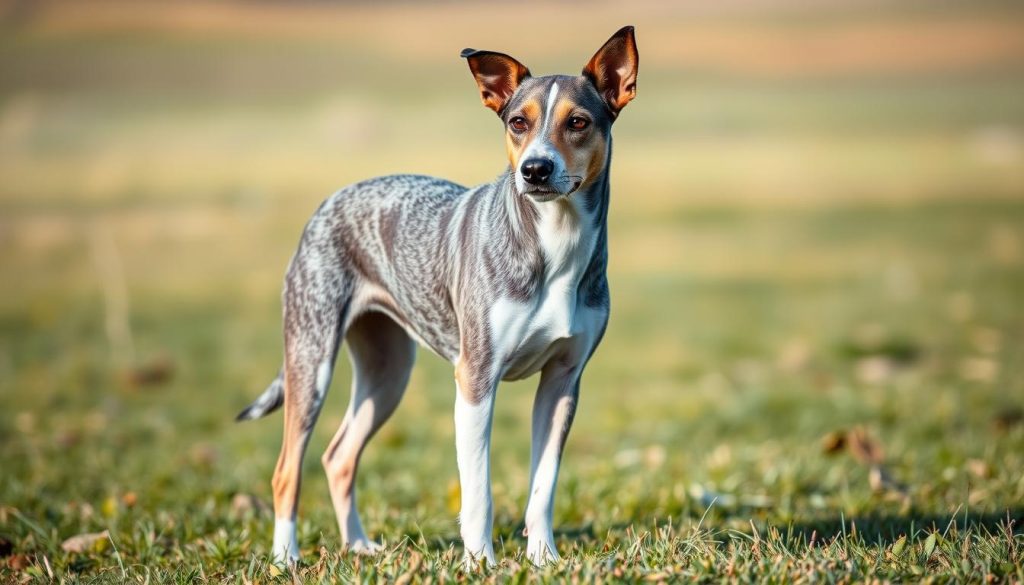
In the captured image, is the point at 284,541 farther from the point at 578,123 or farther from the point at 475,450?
the point at 578,123

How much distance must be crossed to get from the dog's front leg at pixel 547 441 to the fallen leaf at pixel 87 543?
83.4 inches

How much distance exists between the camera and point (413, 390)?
11055 mm

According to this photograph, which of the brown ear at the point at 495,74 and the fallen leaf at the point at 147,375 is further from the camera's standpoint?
the fallen leaf at the point at 147,375

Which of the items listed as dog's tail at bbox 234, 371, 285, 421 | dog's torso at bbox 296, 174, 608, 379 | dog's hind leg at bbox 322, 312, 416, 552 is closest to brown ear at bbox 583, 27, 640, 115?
dog's torso at bbox 296, 174, 608, 379

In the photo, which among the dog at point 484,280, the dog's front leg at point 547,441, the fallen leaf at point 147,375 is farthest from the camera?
the fallen leaf at point 147,375

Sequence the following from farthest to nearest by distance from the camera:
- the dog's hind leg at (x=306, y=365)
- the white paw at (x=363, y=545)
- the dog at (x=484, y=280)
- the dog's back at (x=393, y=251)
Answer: the white paw at (x=363, y=545), the dog's hind leg at (x=306, y=365), the dog's back at (x=393, y=251), the dog at (x=484, y=280)

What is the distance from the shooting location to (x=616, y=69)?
4.78 m

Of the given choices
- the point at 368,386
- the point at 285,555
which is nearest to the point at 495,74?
the point at 368,386

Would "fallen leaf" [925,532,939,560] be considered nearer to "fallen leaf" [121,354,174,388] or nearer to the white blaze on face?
the white blaze on face

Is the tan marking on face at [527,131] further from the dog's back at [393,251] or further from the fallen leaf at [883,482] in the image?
the fallen leaf at [883,482]

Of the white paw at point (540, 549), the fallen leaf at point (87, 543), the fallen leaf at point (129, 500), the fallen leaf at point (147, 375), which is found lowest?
the fallen leaf at point (147, 375)

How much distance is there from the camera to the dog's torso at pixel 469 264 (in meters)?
4.72

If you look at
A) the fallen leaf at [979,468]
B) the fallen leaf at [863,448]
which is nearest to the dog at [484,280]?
the fallen leaf at [863,448]

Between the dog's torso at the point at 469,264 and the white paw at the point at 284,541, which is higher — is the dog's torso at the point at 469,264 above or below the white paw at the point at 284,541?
above
